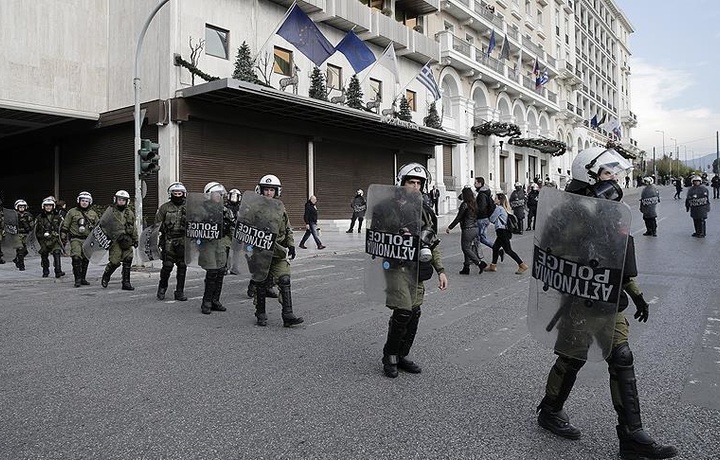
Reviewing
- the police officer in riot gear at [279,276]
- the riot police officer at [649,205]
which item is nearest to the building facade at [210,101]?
the police officer in riot gear at [279,276]

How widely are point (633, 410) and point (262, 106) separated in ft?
58.3

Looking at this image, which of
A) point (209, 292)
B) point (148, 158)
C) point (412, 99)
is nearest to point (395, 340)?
point (209, 292)

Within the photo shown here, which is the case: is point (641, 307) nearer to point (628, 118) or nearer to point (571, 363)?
point (571, 363)

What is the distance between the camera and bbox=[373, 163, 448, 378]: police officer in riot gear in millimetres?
4410

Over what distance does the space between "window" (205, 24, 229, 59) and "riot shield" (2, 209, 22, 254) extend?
854 centimetres

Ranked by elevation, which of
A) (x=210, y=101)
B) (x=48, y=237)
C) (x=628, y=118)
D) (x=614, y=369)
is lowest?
(x=614, y=369)

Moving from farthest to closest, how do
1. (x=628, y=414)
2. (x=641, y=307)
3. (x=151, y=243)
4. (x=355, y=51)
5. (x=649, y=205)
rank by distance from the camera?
(x=355, y=51)
(x=649, y=205)
(x=151, y=243)
(x=641, y=307)
(x=628, y=414)

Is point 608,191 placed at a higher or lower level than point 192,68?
lower

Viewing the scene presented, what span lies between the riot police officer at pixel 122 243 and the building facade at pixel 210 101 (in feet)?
10.4

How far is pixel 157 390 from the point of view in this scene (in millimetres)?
4129

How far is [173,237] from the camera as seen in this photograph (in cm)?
831

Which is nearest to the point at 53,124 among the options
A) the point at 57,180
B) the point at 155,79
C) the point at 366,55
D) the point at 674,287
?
the point at 57,180

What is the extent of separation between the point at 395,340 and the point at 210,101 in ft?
51.1

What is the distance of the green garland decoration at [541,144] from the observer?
129 ft
